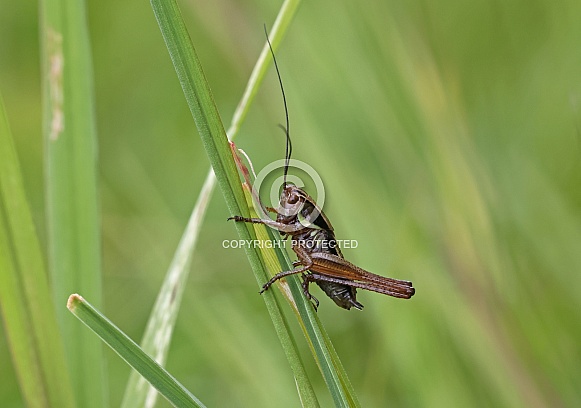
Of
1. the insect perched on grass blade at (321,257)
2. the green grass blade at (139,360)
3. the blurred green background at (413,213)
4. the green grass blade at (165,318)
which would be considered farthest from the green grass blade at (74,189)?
the blurred green background at (413,213)

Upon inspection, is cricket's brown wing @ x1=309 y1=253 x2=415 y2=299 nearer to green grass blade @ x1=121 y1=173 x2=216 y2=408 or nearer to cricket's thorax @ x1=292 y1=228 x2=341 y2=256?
cricket's thorax @ x1=292 y1=228 x2=341 y2=256

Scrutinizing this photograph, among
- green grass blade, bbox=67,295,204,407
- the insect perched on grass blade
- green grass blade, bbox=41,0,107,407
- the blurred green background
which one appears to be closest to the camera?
green grass blade, bbox=67,295,204,407

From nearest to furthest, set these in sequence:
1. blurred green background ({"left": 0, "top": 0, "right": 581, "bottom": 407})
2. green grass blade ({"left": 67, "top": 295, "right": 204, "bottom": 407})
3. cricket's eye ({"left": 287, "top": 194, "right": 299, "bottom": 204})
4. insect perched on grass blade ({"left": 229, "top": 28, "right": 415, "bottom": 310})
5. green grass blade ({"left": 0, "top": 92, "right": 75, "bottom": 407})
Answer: green grass blade ({"left": 67, "top": 295, "right": 204, "bottom": 407}) < green grass blade ({"left": 0, "top": 92, "right": 75, "bottom": 407}) < insect perched on grass blade ({"left": 229, "top": 28, "right": 415, "bottom": 310}) < cricket's eye ({"left": 287, "top": 194, "right": 299, "bottom": 204}) < blurred green background ({"left": 0, "top": 0, "right": 581, "bottom": 407})

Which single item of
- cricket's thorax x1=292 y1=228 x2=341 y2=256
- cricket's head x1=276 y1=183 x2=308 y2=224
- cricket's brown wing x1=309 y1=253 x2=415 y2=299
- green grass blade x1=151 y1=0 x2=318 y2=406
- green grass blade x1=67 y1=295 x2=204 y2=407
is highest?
cricket's head x1=276 y1=183 x2=308 y2=224

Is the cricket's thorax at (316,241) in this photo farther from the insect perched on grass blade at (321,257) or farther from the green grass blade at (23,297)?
the green grass blade at (23,297)

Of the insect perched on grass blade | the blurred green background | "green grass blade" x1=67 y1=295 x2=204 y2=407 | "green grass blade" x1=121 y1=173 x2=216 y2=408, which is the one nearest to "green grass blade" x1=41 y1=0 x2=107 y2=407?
"green grass blade" x1=121 y1=173 x2=216 y2=408

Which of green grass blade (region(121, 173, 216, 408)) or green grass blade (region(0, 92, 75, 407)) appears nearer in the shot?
green grass blade (region(0, 92, 75, 407))
